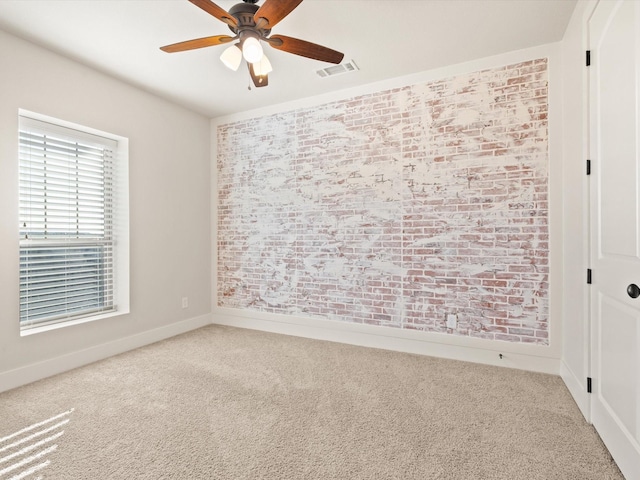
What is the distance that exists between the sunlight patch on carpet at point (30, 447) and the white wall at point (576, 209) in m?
3.06

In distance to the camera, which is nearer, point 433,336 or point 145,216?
point 433,336

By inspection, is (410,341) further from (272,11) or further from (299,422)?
(272,11)

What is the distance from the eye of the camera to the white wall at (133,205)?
255 centimetres

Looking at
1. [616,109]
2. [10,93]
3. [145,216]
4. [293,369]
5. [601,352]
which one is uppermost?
[10,93]

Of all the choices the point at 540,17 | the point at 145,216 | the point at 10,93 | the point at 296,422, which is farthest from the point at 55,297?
the point at 540,17

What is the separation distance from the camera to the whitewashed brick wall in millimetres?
2867

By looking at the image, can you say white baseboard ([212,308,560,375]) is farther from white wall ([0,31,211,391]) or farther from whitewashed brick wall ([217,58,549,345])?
white wall ([0,31,211,391])

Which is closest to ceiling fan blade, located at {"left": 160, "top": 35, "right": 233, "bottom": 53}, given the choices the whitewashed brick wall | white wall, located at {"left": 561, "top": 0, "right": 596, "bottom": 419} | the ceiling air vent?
the ceiling air vent

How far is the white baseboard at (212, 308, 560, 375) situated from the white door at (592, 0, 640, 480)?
860 mm

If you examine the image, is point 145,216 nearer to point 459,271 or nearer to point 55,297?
point 55,297

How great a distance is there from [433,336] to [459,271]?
26.1 inches

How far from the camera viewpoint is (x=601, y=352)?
189cm

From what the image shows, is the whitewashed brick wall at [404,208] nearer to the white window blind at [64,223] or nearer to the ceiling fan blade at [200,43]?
the white window blind at [64,223]

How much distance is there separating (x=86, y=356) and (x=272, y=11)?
3.19m
